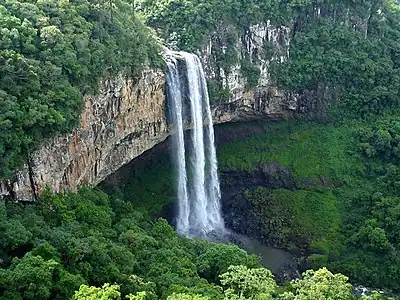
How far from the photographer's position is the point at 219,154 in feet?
115

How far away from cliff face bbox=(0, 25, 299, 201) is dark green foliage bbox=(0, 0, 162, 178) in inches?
33.0

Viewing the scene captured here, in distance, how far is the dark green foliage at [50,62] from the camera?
59.5 feet

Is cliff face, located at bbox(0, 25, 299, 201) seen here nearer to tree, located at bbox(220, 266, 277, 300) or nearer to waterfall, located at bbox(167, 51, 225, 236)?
waterfall, located at bbox(167, 51, 225, 236)

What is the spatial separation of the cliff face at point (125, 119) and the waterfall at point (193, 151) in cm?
104

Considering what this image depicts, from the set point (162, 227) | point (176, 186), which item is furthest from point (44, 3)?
point (176, 186)

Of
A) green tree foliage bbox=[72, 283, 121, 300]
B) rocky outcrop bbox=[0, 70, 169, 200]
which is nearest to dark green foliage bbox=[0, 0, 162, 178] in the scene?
rocky outcrop bbox=[0, 70, 169, 200]

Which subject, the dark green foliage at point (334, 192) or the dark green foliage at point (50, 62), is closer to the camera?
the dark green foliage at point (50, 62)

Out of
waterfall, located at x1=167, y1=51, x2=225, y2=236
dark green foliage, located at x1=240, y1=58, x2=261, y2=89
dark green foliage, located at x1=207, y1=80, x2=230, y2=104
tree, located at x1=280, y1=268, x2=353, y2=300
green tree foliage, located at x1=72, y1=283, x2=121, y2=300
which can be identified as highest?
dark green foliage, located at x1=240, y1=58, x2=261, y2=89

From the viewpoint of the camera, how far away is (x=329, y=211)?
31.5 metres

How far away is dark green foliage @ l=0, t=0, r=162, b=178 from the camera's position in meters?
18.1

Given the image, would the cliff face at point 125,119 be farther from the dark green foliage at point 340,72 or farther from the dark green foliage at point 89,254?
the dark green foliage at point 340,72

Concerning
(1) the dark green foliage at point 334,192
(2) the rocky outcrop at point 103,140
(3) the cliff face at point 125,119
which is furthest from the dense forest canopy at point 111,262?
(1) the dark green foliage at point 334,192

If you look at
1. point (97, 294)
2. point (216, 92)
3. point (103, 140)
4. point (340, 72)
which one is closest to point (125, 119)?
point (103, 140)

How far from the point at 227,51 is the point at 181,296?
72.4ft
